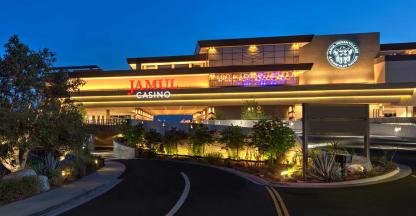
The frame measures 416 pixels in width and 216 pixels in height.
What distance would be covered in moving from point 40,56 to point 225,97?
57469mm

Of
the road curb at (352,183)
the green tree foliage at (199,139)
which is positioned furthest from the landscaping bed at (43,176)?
the green tree foliage at (199,139)

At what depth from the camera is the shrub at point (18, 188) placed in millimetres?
12336

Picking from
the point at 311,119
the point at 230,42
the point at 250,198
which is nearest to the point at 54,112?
the point at 250,198

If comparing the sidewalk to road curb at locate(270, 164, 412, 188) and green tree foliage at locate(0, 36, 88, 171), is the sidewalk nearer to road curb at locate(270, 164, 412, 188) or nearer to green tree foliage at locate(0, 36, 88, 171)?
green tree foliage at locate(0, 36, 88, 171)

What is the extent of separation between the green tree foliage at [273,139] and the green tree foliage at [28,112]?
403 inches

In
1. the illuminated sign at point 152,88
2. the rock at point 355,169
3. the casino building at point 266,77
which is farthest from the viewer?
the illuminated sign at point 152,88

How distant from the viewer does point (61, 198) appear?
12.6 metres

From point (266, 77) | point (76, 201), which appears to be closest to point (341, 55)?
point (266, 77)

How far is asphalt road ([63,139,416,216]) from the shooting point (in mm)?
10641

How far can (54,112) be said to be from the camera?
16.0 metres

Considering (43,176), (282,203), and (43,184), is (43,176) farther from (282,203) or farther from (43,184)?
(282,203)

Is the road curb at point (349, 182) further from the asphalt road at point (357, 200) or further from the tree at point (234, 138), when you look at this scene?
the tree at point (234, 138)

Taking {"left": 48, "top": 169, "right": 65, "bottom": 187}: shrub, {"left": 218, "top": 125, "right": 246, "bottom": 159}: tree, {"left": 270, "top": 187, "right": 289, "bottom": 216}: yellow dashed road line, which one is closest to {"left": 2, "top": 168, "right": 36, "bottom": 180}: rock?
{"left": 48, "top": 169, "right": 65, "bottom": 187}: shrub

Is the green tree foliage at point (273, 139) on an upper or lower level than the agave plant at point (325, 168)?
upper
